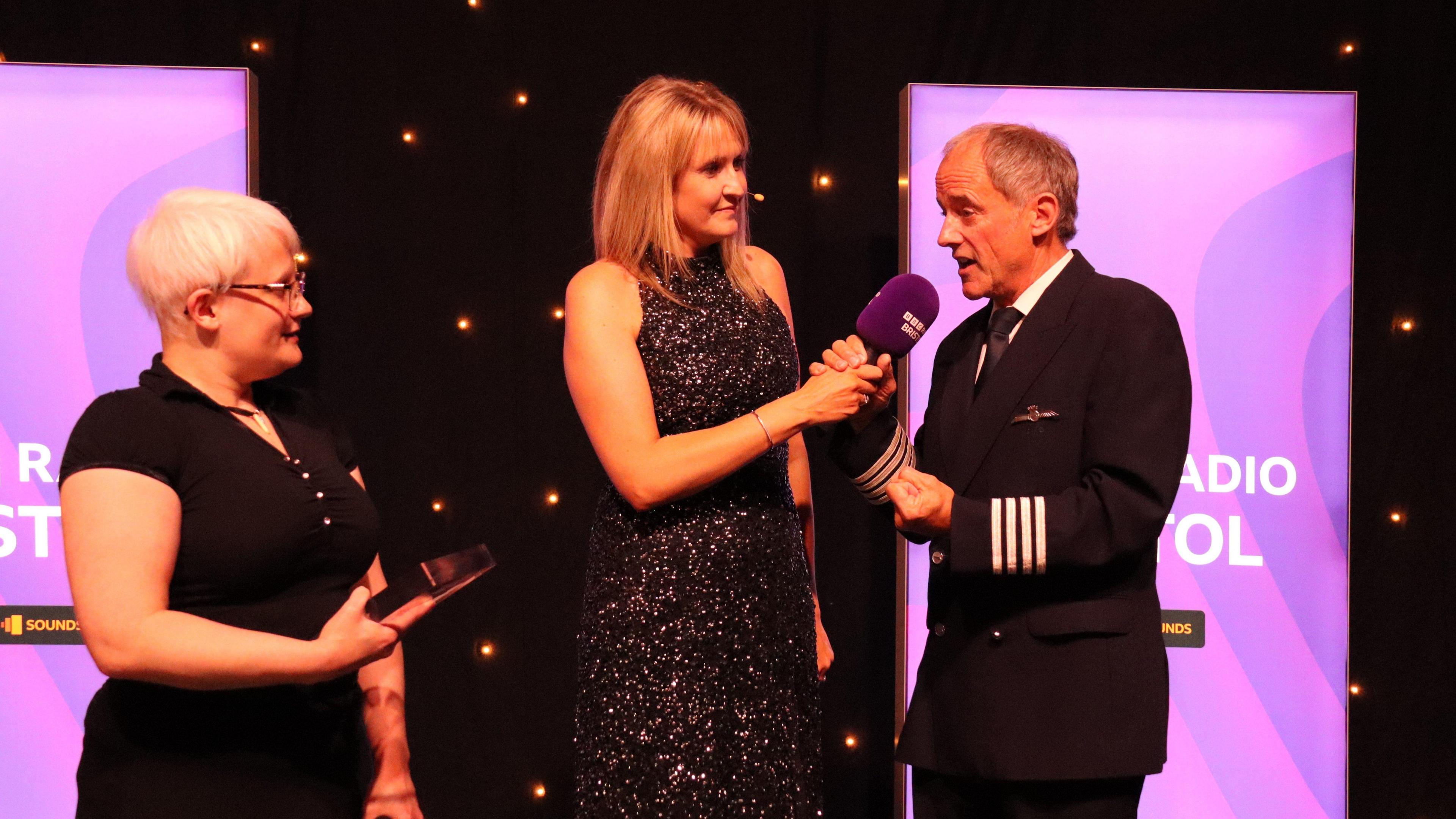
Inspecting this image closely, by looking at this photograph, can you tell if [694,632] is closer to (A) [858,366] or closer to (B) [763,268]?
(A) [858,366]

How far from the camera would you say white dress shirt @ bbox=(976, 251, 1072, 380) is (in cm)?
203

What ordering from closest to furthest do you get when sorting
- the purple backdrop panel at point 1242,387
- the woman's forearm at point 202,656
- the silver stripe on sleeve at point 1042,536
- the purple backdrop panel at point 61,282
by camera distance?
the woman's forearm at point 202,656 < the silver stripe on sleeve at point 1042,536 < the purple backdrop panel at point 61,282 < the purple backdrop panel at point 1242,387

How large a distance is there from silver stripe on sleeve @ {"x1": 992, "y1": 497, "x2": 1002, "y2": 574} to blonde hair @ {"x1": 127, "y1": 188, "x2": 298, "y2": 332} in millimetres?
1118

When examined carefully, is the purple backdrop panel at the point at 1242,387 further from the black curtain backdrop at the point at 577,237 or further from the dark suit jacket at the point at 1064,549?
the dark suit jacket at the point at 1064,549

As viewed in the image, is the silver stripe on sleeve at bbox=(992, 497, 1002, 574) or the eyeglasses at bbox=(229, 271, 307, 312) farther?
the silver stripe on sleeve at bbox=(992, 497, 1002, 574)

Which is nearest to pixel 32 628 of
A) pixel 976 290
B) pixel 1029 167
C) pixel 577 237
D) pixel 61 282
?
pixel 61 282

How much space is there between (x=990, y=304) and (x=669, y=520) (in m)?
0.70

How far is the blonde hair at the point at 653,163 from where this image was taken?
84.3 inches

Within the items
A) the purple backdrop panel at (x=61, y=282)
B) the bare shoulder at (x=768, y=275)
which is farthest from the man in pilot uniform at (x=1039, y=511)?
the purple backdrop panel at (x=61, y=282)

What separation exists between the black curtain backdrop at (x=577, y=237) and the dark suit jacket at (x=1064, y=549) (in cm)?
142

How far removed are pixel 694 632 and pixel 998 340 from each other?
725mm

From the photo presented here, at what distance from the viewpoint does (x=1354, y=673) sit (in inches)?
138

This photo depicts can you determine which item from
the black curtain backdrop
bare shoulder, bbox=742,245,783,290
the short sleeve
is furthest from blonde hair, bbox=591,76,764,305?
the black curtain backdrop

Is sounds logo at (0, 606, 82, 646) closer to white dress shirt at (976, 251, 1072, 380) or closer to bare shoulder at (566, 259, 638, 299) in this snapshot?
bare shoulder at (566, 259, 638, 299)
